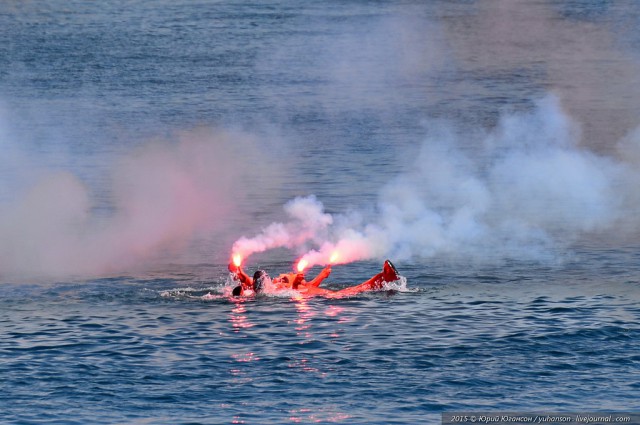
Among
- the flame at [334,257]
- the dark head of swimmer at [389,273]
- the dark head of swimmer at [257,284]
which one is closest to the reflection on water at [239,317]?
the dark head of swimmer at [257,284]

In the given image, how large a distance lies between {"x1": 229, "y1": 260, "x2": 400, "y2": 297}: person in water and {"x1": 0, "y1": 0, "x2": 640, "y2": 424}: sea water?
0.85m

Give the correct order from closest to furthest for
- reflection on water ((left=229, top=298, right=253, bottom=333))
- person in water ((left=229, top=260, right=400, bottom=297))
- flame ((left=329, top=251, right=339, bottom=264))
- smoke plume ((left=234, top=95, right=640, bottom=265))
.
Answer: reflection on water ((left=229, top=298, right=253, bottom=333)) → person in water ((left=229, top=260, right=400, bottom=297)) → flame ((left=329, top=251, right=339, bottom=264)) → smoke plume ((left=234, top=95, right=640, bottom=265))

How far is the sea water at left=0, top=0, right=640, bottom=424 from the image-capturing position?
1795 inches

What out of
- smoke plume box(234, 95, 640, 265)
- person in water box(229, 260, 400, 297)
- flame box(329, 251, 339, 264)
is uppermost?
smoke plume box(234, 95, 640, 265)

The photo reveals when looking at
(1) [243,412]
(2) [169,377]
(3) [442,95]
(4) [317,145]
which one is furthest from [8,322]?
(3) [442,95]

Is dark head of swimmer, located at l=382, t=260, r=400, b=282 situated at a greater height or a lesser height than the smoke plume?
lesser

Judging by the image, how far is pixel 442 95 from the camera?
143000 mm

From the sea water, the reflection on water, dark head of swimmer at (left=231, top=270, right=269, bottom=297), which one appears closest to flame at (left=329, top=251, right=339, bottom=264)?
the sea water

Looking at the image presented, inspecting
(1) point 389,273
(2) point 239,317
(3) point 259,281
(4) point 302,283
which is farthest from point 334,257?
(2) point 239,317

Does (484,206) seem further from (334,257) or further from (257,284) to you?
(257,284)

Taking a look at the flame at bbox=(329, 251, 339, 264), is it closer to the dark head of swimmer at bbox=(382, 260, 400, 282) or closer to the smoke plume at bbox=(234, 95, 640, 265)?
the smoke plume at bbox=(234, 95, 640, 265)

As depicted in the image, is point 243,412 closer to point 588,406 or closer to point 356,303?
point 588,406

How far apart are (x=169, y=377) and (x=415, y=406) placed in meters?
9.03

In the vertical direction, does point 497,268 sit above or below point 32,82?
below
